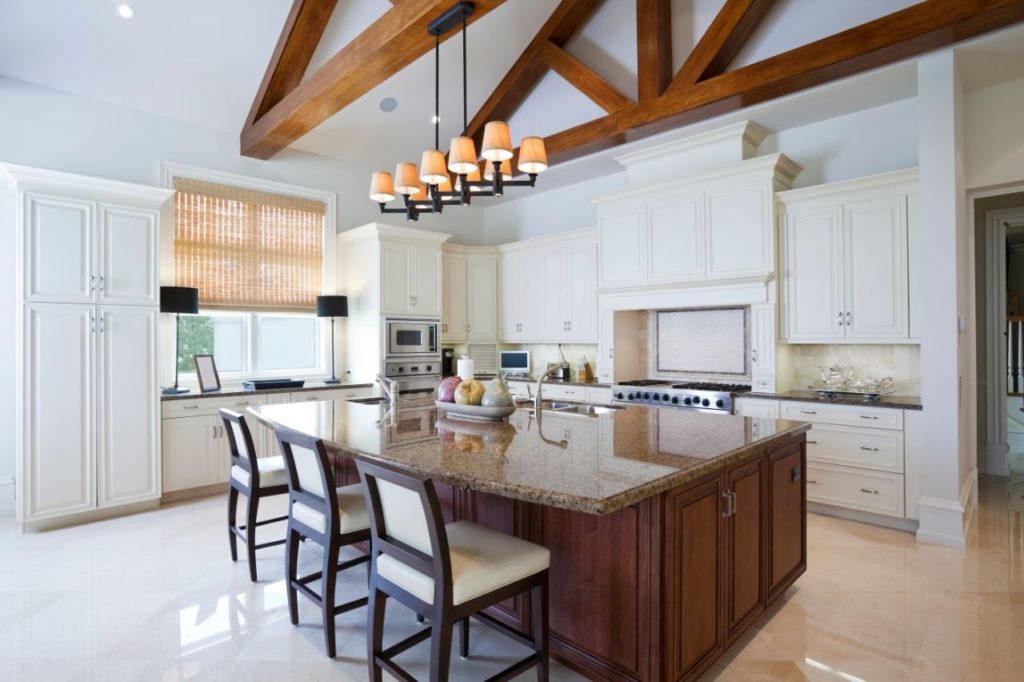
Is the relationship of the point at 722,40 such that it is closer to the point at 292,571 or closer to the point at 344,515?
the point at 344,515

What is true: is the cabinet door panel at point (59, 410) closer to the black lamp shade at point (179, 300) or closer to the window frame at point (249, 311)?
the black lamp shade at point (179, 300)

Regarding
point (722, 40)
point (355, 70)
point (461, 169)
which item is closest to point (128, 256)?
point (355, 70)

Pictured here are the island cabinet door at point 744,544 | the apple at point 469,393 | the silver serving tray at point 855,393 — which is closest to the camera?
the island cabinet door at point 744,544

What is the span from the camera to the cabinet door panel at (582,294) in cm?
583

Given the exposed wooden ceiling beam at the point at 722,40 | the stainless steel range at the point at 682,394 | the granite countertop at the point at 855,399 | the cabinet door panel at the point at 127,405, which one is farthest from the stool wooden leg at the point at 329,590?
the exposed wooden ceiling beam at the point at 722,40

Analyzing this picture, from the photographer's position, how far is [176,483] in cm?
449

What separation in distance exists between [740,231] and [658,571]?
347 cm

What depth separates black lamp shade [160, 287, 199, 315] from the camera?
14.7ft

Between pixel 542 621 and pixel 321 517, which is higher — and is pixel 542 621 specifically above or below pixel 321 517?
below

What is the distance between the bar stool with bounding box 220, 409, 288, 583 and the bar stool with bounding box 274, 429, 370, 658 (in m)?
0.51

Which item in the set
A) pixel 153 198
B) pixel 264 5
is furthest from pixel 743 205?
pixel 153 198

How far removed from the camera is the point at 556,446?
2.14 meters

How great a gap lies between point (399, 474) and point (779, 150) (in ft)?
15.2

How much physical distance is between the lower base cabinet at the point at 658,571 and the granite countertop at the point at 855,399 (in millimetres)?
1820
